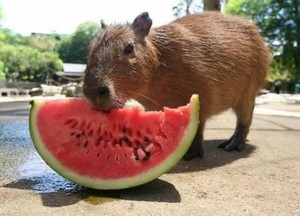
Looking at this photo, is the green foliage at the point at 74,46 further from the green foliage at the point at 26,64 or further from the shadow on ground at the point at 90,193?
the shadow on ground at the point at 90,193

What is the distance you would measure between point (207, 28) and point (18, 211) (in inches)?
98.6

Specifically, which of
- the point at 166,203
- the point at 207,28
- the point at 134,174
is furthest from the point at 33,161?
A: the point at 207,28

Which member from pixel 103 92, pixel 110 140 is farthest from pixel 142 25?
pixel 110 140

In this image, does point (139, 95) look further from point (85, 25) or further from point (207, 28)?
point (85, 25)

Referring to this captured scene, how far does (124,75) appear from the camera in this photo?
2.87m

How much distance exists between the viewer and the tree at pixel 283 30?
32997 millimetres

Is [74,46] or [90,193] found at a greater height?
[90,193]

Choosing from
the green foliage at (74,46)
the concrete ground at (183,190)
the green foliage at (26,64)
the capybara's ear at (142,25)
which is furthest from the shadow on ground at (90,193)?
the green foliage at (74,46)

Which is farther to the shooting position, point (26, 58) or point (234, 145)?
point (26, 58)

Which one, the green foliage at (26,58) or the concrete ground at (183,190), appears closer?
the concrete ground at (183,190)

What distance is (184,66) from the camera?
338 centimetres

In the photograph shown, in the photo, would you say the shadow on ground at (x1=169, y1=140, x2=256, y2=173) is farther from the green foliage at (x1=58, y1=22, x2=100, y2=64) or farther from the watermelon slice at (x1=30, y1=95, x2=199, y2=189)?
the green foliage at (x1=58, y1=22, x2=100, y2=64)

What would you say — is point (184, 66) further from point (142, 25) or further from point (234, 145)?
point (234, 145)

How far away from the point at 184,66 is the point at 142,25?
50 cm
